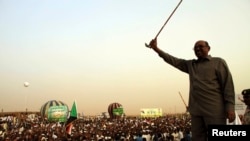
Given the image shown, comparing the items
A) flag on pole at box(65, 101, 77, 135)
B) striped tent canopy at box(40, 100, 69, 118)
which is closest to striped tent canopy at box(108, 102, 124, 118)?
striped tent canopy at box(40, 100, 69, 118)

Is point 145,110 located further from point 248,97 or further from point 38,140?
point 248,97

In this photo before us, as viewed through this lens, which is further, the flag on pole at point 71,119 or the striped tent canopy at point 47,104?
the striped tent canopy at point 47,104

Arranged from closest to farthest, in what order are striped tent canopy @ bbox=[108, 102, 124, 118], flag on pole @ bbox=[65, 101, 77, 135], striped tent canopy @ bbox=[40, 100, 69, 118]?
flag on pole @ bbox=[65, 101, 77, 135] → striped tent canopy @ bbox=[40, 100, 69, 118] → striped tent canopy @ bbox=[108, 102, 124, 118]

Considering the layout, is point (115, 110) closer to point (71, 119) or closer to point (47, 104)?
point (47, 104)

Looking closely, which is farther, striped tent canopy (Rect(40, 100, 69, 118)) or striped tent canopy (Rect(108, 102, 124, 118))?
striped tent canopy (Rect(108, 102, 124, 118))

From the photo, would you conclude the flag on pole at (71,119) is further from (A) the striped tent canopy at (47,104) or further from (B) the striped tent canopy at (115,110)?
(B) the striped tent canopy at (115,110)

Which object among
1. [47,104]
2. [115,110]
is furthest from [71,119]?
[115,110]

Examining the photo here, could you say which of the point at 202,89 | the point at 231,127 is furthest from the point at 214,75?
the point at 231,127

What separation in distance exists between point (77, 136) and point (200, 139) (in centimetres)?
1321

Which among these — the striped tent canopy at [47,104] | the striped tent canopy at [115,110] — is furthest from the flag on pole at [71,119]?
the striped tent canopy at [115,110]

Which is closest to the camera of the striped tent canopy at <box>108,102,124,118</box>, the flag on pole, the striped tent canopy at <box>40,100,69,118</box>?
the flag on pole

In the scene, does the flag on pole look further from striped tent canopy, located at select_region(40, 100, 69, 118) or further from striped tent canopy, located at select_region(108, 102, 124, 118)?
striped tent canopy, located at select_region(108, 102, 124, 118)

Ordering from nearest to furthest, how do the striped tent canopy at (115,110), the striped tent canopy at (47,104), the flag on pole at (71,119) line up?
the flag on pole at (71,119)
the striped tent canopy at (47,104)
the striped tent canopy at (115,110)

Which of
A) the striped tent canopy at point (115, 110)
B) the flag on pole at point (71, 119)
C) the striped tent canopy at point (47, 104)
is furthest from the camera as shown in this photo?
the striped tent canopy at point (115, 110)
